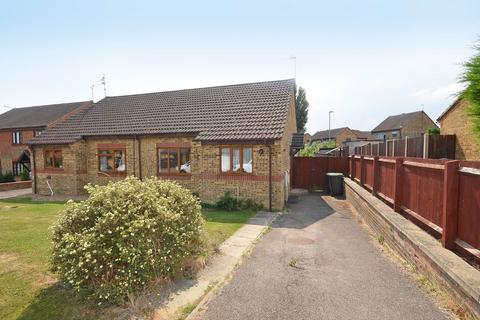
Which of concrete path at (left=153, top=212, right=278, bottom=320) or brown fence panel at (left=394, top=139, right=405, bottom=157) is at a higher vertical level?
→ brown fence panel at (left=394, top=139, right=405, bottom=157)

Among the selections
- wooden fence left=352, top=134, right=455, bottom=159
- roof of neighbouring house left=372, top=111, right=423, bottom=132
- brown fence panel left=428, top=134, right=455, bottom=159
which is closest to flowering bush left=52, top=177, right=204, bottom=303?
wooden fence left=352, top=134, right=455, bottom=159

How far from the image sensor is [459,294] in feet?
12.0

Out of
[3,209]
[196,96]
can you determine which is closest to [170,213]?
[3,209]

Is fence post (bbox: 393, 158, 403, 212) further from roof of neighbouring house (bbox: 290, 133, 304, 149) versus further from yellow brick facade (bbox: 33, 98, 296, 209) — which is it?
roof of neighbouring house (bbox: 290, 133, 304, 149)

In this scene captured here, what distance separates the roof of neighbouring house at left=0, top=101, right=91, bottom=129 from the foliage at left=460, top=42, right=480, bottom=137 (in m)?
30.6

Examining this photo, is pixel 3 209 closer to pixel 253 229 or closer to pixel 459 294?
pixel 253 229

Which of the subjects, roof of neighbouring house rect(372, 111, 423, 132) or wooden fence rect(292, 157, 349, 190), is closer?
wooden fence rect(292, 157, 349, 190)

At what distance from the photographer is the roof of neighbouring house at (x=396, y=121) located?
52344 millimetres

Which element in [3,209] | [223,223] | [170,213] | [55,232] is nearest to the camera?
[55,232]

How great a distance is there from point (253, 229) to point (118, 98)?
57.5 feet

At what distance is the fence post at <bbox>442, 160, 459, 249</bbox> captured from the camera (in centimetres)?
441

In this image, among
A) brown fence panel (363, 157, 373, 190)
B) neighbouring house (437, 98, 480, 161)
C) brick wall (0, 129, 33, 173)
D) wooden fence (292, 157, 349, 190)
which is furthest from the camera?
brick wall (0, 129, 33, 173)

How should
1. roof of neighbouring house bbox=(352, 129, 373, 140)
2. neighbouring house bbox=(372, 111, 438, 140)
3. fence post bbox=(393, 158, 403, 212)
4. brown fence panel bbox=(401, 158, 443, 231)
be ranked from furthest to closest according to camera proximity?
roof of neighbouring house bbox=(352, 129, 373, 140)
neighbouring house bbox=(372, 111, 438, 140)
fence post bbox=(393, 158, 403, 212)
brown fence panel bbox=(401, 158, 443, 231)

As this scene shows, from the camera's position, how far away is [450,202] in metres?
4.42
